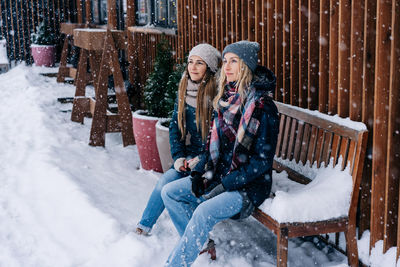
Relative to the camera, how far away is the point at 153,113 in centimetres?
550

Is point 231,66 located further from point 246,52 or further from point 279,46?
point 279,46

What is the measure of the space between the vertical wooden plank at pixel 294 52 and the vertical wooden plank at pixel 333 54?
20.7 inches

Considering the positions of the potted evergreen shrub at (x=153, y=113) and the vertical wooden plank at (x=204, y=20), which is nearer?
the potted evergreen shrub at (x=153, y=113)

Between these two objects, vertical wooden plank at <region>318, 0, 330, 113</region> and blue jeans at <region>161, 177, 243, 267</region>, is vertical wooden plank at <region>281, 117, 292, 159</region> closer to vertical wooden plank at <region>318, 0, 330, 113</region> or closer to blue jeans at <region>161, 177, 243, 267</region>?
vertical wooden plank at <region>318, 0, 330, 113</region>

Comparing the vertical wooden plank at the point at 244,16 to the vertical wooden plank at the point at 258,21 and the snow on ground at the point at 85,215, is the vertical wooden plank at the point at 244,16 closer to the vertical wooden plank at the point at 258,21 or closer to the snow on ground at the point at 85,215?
the vertical wooden plank at the point at 258,21

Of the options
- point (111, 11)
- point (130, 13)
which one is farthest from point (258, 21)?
point (130, 13)

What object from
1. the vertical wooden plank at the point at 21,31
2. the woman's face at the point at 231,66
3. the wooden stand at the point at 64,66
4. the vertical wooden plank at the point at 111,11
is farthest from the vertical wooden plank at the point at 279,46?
the vertical wooden plank at the point at 21,31

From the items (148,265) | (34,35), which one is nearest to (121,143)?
(148,265)

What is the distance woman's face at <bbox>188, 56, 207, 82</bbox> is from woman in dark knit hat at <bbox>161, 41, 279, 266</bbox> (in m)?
0.40

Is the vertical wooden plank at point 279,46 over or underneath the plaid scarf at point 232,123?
over

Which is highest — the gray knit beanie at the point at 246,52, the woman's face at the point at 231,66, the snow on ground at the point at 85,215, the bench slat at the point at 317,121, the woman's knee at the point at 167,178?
the gray knit beanie at the point at 246,52

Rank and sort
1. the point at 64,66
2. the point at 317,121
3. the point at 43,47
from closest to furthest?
the point at 317,121 < the point at 64,66 < the point at 43,47

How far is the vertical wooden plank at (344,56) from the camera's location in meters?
3.23

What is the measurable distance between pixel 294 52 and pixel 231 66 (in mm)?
854
